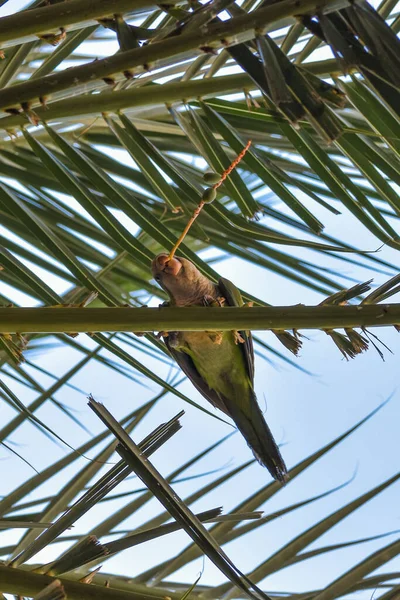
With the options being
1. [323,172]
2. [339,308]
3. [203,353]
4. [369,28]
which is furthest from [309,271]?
[369,28]

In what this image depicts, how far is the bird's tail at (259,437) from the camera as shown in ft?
4.79

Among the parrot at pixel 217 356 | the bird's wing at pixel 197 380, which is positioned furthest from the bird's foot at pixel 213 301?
the bird's wing at pixel 197 380

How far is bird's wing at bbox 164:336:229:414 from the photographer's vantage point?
1.76 m

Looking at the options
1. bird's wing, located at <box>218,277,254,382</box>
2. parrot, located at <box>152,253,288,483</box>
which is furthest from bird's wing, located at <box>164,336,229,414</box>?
bird's wing, located at <box>218,277,254,382</box>

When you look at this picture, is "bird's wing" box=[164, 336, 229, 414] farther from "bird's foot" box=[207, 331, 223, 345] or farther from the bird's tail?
"bird's foot" box=[207, 331, 223, 345]

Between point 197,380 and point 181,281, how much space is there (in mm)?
296

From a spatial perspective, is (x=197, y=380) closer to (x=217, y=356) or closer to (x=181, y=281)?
(x=217, y=356)

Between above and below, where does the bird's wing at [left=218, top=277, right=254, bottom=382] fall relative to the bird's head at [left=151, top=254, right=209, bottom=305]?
below

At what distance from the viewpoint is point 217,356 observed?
1.70 m

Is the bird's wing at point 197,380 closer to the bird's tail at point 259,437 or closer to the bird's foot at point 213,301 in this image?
the bird's tail at point 259,437

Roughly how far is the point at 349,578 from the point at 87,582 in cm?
38

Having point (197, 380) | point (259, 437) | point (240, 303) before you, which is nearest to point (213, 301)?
point (240, 303)

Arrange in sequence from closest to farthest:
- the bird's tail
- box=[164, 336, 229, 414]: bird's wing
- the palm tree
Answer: the palm tree
the bird's tail
box=[164, 336, 229, 414]: bird's wing

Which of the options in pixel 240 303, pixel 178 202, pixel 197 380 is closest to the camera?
pixel 178 202
